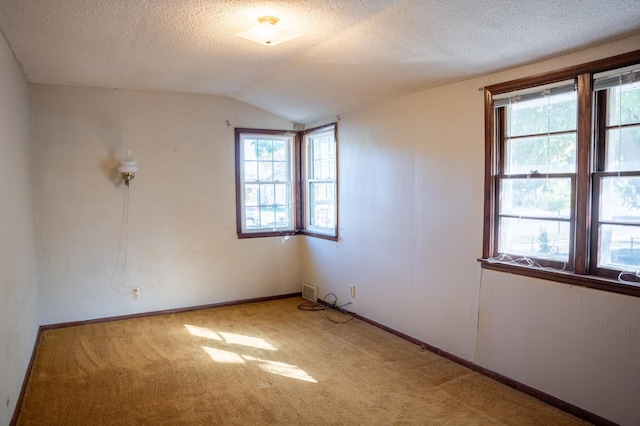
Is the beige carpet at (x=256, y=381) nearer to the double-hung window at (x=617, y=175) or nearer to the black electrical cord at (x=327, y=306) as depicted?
the black electrical cord at (x=327, y=306)

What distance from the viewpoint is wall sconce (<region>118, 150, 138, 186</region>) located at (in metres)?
4.58

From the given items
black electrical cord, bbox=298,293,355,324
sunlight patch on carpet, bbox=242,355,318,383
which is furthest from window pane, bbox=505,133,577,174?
black electrical cord, bbox=298,293,355,324

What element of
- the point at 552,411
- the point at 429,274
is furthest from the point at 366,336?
the point at 552,411

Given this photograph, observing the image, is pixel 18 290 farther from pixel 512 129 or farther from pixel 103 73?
pixel 512 129

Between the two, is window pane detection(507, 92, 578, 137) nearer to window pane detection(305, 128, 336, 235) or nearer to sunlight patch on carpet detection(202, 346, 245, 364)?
window pane detection(305, 128, 336, 235)

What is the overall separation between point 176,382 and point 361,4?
9.39 feet

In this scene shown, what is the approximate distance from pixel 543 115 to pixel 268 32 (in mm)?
1919

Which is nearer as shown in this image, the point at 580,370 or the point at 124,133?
the point at 580,370

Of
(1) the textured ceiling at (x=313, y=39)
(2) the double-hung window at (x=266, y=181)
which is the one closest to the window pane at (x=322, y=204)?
(2) the double-hung window at (x=266, y=181)

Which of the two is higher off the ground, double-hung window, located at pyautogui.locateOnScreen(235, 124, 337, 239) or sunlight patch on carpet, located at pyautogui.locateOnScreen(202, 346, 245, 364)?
double-hung window, located at pyautogui.locateOnScreen(235, 124, 337, 239)

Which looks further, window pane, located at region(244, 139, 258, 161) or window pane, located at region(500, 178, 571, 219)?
window pane, located at region(244, 139, 258, 161)

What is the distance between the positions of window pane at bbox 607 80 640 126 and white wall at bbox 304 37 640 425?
0.23m

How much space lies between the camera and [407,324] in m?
4.09

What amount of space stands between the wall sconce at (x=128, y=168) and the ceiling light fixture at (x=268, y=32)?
7.60ft
